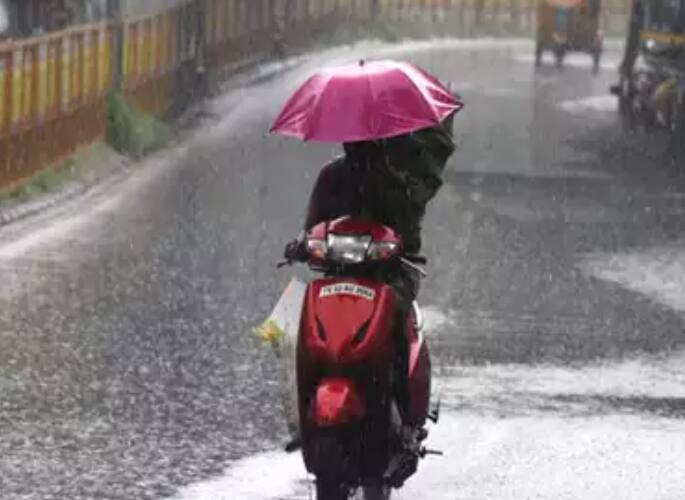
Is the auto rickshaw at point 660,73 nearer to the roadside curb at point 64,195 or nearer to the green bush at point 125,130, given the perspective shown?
the green bush at point 125,130

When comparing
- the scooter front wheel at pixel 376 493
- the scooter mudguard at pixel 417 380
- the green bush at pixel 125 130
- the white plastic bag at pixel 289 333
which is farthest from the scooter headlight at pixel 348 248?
the green bush at pixel 125 130

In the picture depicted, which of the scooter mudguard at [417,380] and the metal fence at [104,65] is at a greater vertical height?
the scooter mudguard at [417,380]

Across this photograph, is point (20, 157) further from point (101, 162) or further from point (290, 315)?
point (290, 315)

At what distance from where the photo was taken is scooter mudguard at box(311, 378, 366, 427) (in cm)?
748

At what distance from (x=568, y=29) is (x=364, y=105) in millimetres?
54238

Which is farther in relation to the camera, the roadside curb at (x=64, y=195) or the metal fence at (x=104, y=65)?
the metal fence at (x=104, y=65)

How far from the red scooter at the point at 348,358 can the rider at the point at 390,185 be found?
183 millimetres

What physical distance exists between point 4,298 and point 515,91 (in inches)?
1234

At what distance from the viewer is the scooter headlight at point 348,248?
25.1ft

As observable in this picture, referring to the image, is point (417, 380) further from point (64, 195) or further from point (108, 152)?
point (108, 152)

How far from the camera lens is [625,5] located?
85375 millimetres

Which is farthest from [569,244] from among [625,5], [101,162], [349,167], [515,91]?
[625,5]

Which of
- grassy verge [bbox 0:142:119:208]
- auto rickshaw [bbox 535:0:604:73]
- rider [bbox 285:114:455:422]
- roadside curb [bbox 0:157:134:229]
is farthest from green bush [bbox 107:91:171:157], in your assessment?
auto rickshaw [bbox 535:0:604:73]

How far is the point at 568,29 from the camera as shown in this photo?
61.6 meters
